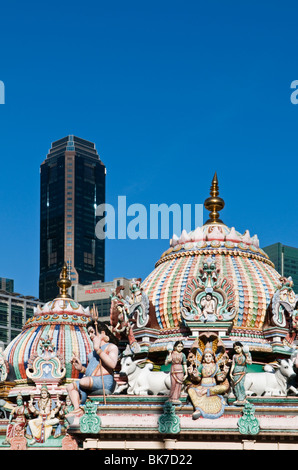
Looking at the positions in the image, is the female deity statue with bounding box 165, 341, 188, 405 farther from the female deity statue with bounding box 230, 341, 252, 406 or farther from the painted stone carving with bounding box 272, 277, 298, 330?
the painted stone carving with bounding box 272, 277, 298, 330

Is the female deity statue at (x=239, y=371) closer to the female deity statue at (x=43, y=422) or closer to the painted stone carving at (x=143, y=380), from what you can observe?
the painted stone carving at (x=143, y=380)

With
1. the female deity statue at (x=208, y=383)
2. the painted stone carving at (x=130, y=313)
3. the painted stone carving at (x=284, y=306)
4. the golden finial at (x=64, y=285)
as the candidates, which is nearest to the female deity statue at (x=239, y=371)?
the female deity statue at (x=208, y=383)

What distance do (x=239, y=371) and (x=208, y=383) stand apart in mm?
1278

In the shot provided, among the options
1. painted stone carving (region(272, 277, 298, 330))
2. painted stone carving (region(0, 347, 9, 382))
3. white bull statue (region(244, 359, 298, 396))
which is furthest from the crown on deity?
painted stone carving (region(0, 347, 9, 382))

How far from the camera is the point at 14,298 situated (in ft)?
608

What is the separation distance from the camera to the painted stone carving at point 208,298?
137 feet

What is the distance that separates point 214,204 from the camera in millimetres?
50281

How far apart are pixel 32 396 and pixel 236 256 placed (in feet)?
49.0

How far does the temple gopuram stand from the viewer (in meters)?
37.5

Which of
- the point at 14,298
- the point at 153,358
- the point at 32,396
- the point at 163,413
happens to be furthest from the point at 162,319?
the point at 14,298

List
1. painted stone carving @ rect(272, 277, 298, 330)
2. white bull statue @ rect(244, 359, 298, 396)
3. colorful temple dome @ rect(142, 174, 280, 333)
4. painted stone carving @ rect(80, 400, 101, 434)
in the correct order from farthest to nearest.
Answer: painted stone carving @ rect(272, 277, 298, 330) → colorful temple dome @ rect(142, 174, 280, 333) → white bull statue @ rect(244, 359, 298, 396) → painted stone carving @ rect(80, 400, 101, 434)

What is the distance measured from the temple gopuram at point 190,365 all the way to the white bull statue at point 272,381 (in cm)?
5
